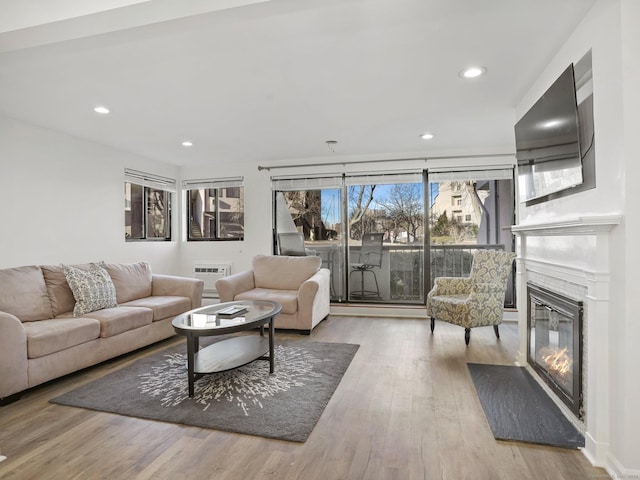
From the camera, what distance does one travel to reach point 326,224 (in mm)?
5793

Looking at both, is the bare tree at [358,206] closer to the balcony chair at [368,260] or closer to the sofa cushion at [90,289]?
the balcony chair at [368,260]

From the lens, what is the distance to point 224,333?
107 inches

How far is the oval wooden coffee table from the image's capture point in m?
2.64

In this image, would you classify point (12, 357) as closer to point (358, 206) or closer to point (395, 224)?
point (358, 206)

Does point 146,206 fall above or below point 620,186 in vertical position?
above

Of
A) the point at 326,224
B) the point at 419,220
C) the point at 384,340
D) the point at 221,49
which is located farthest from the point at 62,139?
the point at 419,220

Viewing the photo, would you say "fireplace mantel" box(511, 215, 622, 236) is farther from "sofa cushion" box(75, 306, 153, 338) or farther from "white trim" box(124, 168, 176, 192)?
"white trim" box(124, 168, 176, 192)

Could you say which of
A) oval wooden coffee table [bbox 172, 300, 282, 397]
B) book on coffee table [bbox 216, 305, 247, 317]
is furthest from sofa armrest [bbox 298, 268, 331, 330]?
book on coffee table [bbox 216, 305, 247, 317]

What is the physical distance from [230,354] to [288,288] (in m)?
1.92

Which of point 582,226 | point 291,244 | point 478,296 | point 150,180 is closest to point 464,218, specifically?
point 478,296

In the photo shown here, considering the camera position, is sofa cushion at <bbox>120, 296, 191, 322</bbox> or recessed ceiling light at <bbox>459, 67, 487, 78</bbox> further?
sofa cushion at <bbox>120, 296, 191, 322</bbox>

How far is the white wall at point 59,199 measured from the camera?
12.1 ft

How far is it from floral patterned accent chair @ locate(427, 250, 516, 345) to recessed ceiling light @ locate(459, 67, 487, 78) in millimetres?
2114

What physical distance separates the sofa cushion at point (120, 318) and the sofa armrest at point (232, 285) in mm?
946
